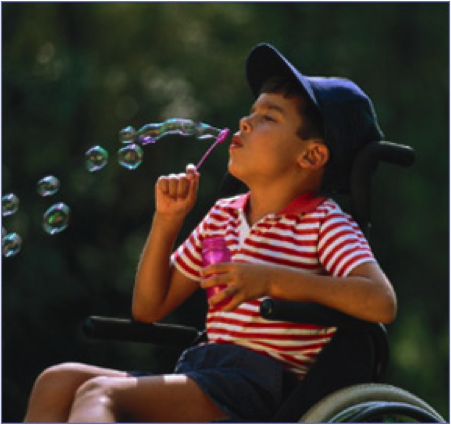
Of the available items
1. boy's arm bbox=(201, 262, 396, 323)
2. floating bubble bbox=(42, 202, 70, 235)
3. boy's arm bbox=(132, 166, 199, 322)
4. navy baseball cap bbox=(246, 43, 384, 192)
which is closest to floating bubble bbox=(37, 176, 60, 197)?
floating bubble bbox=(42, 202, 70, 235)

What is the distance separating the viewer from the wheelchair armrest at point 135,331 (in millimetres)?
2729

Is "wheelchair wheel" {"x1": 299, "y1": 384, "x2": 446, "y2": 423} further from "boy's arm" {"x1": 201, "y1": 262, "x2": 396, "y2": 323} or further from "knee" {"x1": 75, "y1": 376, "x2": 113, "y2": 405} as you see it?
"knee" {"x1": 75, "y1": 376, "x2": 113, "y2": 405}

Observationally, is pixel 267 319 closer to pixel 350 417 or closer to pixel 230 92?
pixel 350 417

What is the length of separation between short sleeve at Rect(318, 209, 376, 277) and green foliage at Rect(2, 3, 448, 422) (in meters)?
3.43

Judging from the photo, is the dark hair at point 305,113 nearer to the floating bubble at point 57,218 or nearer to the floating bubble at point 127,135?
the floating bubble at point 127,135

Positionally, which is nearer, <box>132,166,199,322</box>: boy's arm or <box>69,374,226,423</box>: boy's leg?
<box>69,374,226,423</box>: boy's leg

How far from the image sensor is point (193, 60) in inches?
492

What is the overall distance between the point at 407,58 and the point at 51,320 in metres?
7.08

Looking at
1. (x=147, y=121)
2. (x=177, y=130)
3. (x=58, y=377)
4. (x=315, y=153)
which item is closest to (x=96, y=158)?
(x=177, y=130)

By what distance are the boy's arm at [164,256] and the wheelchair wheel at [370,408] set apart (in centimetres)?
53

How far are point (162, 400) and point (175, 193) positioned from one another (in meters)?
0.52

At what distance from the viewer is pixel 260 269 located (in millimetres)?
2412

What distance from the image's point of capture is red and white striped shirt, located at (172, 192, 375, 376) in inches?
99.9

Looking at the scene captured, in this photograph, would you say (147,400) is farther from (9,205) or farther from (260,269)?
(9,205)
